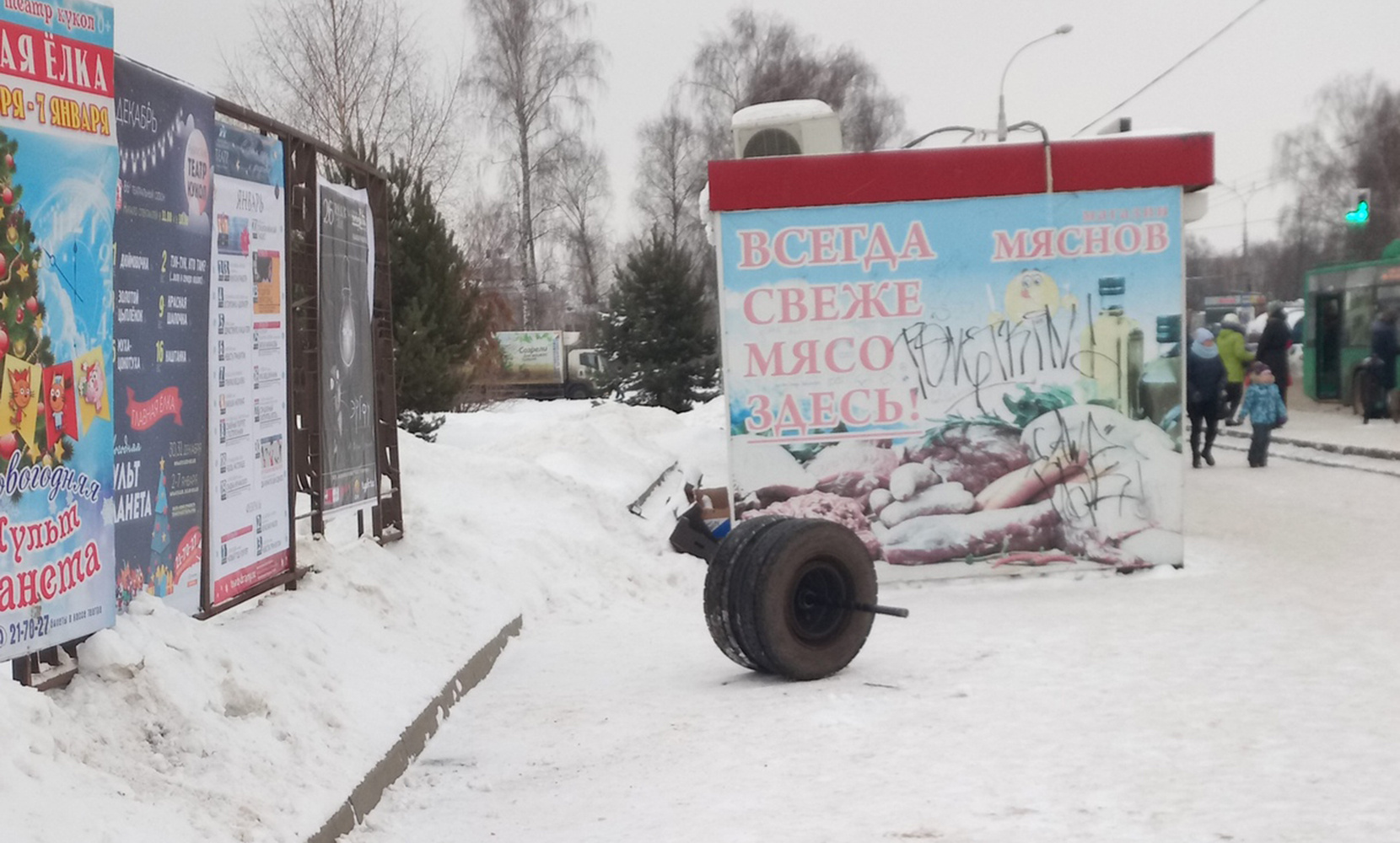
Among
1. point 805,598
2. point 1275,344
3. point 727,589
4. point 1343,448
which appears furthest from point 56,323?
point 1275,344

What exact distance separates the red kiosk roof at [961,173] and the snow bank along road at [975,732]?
10.1 feet

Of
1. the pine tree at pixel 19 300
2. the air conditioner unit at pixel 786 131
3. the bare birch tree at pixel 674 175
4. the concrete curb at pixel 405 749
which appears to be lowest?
the concrete curb at pixel 405 749

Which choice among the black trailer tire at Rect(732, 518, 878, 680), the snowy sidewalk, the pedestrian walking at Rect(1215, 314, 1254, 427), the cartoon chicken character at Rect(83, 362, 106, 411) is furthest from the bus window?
the cartoon chicken character at Rect(83, 362, 106, 411)

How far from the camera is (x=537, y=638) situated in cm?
1022

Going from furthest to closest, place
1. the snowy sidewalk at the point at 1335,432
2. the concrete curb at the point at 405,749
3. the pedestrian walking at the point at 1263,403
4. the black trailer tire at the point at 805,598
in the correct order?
the snowy sidewalk at the point at 1335,432 < the pedestrian walking at the point at 1263,403 < the black trailer tire at the point at 805,598 < the concrete curb at the point at 405,749

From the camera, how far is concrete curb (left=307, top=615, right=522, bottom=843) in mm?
5238

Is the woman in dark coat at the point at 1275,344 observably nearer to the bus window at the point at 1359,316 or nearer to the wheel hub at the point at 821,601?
the bus window at the point at 1359,316

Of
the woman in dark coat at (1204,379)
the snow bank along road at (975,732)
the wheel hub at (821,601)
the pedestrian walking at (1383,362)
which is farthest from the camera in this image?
the pedestrian walking at (1383,362)

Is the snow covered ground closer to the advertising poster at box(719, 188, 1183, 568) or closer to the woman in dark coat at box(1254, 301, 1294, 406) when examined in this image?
the advertising poster at box(719, 188, 1183, 568)

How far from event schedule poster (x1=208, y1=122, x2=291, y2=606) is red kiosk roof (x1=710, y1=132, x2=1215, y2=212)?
4.29 meters

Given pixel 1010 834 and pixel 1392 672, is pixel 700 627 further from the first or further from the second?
pixel 1010 834

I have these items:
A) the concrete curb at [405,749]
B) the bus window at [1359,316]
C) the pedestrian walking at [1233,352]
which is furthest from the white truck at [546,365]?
the concrete curb at [405,749]

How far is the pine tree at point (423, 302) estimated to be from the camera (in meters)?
21.1

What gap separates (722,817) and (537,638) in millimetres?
5165
